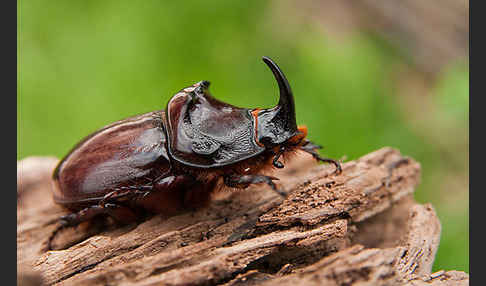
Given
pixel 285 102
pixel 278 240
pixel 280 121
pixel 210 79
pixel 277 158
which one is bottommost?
pixel 278 240

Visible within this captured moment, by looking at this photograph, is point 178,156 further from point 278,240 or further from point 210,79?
point 210,79

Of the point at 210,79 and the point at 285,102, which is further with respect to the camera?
the point at 210,79

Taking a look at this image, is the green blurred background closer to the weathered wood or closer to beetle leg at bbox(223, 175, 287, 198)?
the weathered wood

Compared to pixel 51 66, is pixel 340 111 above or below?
below

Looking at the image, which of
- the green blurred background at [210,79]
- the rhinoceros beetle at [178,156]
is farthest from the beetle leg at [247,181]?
the green blurred background at [210,79]

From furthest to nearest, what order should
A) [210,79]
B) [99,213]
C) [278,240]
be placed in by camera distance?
1. [210,79]
2. [99,213]
3. [278,240]

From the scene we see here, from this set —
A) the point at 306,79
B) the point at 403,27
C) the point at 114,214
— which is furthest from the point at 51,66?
the point at 403,27

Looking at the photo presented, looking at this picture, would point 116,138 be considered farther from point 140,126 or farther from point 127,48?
point 127,48

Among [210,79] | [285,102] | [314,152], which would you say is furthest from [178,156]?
[210,79]
